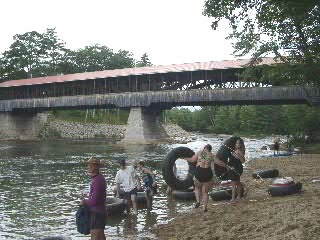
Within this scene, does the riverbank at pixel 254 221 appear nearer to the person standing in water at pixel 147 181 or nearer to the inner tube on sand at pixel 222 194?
the inner tube on sand at pixel 222 194

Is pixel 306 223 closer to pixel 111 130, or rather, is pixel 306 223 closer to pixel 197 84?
pixel 197 84

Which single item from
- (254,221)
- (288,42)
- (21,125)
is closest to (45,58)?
(21,125)

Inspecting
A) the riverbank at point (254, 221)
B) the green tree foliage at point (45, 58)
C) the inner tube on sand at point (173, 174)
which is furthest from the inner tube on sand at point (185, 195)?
the green tree foliage at point (45, 58)

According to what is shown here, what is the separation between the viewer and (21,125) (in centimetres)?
6262

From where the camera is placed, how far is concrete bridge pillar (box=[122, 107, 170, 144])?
1918 inches

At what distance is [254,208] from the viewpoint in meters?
10.1

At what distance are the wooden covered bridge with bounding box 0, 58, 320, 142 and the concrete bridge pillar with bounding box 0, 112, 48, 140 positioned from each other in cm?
57

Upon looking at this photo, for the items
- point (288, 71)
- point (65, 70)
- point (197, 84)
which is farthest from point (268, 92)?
point (65, 70)

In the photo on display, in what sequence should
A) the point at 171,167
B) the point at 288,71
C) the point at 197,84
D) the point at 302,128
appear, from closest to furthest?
the point at 171,167 → the point at 288,71 → the point at 302,128 → the point at 197,84

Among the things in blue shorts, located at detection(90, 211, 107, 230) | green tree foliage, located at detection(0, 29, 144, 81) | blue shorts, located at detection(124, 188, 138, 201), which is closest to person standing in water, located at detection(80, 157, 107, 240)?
blue shorts, located at detection(90, 211, 107, 230)

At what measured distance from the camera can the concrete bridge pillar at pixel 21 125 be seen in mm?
60156

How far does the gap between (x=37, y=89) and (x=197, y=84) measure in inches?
940

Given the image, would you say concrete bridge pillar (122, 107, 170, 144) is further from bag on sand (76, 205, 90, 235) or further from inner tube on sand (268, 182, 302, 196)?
bag on sand (76, 205, 90, 235)

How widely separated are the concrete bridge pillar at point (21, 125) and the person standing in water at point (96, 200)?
184ft
